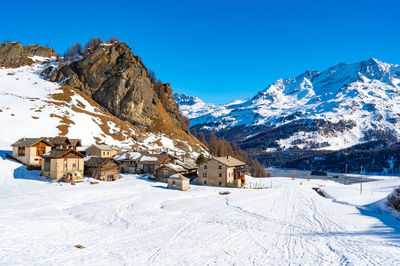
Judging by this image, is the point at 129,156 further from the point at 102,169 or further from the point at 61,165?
the point at 61,165

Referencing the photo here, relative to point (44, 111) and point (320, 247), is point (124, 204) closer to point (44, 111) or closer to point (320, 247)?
point (320, 247)

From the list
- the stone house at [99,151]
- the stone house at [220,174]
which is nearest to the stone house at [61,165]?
the stone house at [99,151]

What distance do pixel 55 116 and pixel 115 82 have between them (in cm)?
5258

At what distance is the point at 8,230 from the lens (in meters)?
25.8

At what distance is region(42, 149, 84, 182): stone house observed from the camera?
188 ft

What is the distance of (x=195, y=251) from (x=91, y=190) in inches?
1375

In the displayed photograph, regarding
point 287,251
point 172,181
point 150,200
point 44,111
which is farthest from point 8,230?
point 44,111

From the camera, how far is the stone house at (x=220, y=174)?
226ft

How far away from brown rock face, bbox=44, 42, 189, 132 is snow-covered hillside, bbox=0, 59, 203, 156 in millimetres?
8197

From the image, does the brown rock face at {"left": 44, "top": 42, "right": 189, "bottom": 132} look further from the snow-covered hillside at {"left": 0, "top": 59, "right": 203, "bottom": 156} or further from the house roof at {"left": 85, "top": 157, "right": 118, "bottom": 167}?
the house roof at {"left": 85, "top": 157, "right": 118, "bottom": 167}

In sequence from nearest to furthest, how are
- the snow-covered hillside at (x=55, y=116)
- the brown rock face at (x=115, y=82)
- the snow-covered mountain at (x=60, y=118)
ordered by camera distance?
the snow-covered hillside at (x=55, y=116) < the snow-covered mountain at (x=60, y=118) < the brown rock face at (x=115, y=82)

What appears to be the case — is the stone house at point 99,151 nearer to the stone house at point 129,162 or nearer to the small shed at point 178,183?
the stone house at point 129,162

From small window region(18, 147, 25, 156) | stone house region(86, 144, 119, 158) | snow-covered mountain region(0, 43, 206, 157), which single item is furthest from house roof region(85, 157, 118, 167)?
snow-covered mountain region(0, 43, 206, 157)

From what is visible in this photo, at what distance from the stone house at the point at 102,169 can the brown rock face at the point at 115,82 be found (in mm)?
85103
